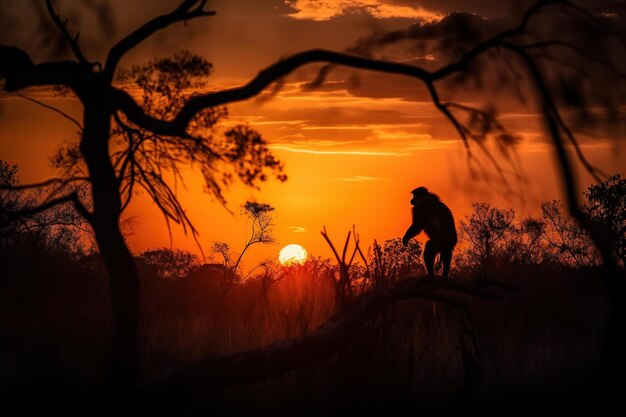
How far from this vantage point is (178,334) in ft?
36.9

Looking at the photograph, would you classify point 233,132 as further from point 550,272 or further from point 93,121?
point 550,272

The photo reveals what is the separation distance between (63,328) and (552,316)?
7.79 metres

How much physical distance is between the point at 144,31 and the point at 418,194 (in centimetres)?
748

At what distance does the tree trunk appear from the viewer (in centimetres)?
797

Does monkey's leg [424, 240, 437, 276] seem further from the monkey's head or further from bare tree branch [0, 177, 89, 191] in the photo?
bare tree branch [0, 177, 89, 191]

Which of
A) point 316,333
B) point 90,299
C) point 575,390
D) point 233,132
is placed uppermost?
point 233,132

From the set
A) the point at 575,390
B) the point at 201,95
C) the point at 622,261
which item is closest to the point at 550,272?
the point at 622,261

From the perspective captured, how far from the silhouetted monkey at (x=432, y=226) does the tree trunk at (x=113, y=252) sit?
24.2 ft

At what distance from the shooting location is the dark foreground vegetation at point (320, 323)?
26.1 ft

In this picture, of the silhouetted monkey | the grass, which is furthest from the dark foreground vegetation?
the silhouetted monkey

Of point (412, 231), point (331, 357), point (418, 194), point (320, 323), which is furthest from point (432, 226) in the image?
point (331, 357)

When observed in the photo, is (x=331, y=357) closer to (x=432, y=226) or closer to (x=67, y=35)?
(x=67, y=35)

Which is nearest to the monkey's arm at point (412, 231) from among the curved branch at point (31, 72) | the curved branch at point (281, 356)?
the curved branch at point (281, 356)

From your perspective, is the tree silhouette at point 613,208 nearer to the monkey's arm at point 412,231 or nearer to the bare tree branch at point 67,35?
the monkey's arm at point 412,231
